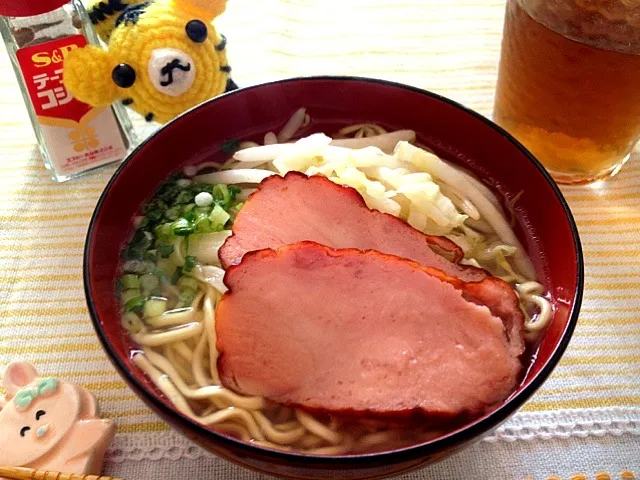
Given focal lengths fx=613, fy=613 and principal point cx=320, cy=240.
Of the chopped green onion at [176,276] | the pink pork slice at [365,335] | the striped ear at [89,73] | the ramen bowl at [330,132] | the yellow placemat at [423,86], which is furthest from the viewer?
the striped ear at [89,73]

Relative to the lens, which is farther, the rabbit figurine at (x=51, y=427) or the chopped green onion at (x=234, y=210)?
the chopped green onion at (x=234, y=210)

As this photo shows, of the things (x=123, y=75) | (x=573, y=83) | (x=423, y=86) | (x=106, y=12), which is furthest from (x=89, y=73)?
(x=573, y=83)

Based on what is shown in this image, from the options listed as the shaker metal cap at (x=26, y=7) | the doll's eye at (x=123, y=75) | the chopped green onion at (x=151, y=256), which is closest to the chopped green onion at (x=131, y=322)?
the chopped green onion at (x=151, y=256)

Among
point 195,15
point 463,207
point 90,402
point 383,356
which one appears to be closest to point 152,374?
point 90,402

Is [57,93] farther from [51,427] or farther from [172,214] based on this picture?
[51,427]

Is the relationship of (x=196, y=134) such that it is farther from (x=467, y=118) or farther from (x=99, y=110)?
(x=467, y=118)

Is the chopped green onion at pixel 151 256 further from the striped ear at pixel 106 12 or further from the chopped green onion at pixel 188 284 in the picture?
the striped ear at pixel 106 12

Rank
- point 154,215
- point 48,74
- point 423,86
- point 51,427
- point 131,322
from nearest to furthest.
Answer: point 51,427 < point 131,322 < point 154,215 < point 48,74 < point 423,86
